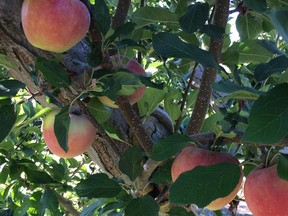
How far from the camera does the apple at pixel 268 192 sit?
0.76 metres

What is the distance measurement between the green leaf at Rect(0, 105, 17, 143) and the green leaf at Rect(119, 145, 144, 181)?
274mm

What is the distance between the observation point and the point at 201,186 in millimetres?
734

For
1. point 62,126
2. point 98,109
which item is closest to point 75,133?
point 98,109

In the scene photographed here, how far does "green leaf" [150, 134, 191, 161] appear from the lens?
875 mm

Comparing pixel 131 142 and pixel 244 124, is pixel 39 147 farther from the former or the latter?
pixel 244 124

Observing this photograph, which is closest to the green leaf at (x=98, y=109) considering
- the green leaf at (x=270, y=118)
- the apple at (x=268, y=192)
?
the apple at (x=268, y=192)

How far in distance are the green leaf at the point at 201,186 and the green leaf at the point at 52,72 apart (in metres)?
0.31

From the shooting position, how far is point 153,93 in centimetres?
120

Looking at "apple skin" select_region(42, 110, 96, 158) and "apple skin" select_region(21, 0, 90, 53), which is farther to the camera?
"apple skin" select_region(42, 110, 96, 158)

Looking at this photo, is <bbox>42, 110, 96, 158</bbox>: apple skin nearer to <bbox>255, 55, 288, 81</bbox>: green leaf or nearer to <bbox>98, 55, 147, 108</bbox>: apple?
<bbox>98, 55, 147, 108</bbox>: apple

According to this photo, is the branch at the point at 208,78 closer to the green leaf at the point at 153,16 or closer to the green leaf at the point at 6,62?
the green leaf at the point at 153,16

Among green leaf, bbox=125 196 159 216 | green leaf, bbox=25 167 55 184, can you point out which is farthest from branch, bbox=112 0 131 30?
green leaf, bbox=25 167 55 184

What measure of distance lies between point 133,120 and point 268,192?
0.39 meters

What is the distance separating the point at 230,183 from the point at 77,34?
1.42ft
